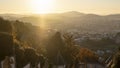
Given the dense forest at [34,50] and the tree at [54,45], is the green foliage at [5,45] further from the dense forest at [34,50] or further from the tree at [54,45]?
the tree at [54,45]

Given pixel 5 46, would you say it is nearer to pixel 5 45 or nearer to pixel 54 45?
pixel 5 45

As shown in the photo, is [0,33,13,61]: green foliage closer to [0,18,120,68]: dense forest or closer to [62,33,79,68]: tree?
[0,18,120,68]: dense forest

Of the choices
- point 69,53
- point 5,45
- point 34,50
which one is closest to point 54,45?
point 69,53

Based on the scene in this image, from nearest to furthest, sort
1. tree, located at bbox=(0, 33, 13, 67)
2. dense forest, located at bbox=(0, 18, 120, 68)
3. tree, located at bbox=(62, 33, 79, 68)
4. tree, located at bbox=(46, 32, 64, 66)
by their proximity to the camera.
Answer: tree, located at bbox=(0, 33, 13, 67), dense forest, located at bbox=(0, 18, 120, 68), tree, located at bbox=(62, 33, 79, 68), tree, located at bbox=(46, 32, 64, 66)

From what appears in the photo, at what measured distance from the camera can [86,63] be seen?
6956cm

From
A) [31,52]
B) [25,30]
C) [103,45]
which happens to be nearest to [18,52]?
[31,52]

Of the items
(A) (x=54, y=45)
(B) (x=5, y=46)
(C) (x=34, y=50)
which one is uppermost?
(B) (x=5, y=46)

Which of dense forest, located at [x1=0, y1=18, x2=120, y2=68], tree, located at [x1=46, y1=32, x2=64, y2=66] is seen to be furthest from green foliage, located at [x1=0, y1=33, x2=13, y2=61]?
tree, located at [x1=46, y1=32, x2=64, y2=66]

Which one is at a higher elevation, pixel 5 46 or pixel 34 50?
pixel 5 46

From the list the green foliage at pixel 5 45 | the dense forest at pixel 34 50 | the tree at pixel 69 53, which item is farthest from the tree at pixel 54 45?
the green foliage at pixel 5 45

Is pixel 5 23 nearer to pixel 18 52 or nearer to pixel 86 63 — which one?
pixel 18 52

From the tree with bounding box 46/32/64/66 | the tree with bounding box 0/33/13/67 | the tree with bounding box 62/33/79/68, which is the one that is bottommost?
the tree with bounding box 62/33/79/68

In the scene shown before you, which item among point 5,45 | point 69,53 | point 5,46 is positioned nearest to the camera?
point 5,46

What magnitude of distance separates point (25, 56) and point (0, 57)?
10019mm
